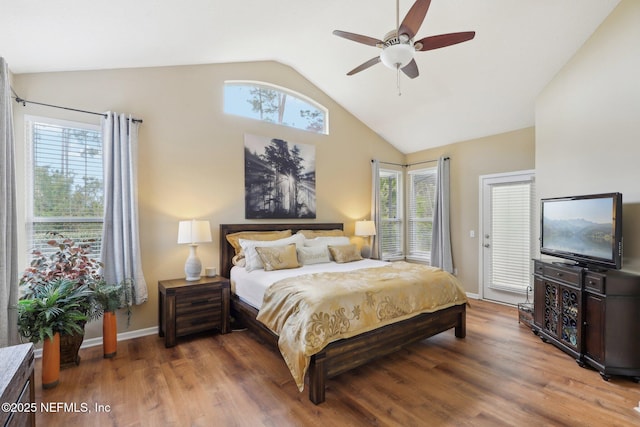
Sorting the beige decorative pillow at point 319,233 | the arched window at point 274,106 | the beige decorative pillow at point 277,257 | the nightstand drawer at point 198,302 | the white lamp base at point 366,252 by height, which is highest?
the arched window at point 274,106

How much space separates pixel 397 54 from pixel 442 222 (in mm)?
3640

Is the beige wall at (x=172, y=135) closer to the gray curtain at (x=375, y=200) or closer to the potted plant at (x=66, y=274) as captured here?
the potted plant at (x=66, y=274)

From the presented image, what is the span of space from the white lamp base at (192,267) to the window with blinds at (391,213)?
11.4 feet

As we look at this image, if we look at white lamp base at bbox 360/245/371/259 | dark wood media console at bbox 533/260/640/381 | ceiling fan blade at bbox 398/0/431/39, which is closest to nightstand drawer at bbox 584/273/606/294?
dark wood media console at bbox 533/260/640/381

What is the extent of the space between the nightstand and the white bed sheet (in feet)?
0.59

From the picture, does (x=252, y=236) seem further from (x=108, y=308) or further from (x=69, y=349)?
(x=69, y=349)

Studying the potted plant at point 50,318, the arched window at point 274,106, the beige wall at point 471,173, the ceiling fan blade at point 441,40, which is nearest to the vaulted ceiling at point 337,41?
the beige wall at point 471,173

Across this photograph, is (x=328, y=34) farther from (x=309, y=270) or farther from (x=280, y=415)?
(x=280, y=415)

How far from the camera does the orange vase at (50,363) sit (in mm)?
2410

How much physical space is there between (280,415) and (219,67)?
412cm

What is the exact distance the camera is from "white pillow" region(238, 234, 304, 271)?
11.8 feet

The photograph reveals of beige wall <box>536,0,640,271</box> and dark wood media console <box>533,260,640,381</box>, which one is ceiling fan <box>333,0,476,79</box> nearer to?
beige wall <box>536,0,640,271</box>

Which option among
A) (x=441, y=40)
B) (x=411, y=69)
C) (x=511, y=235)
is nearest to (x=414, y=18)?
(x=441, y=40)

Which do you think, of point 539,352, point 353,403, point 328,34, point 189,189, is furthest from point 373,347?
point 328,34
